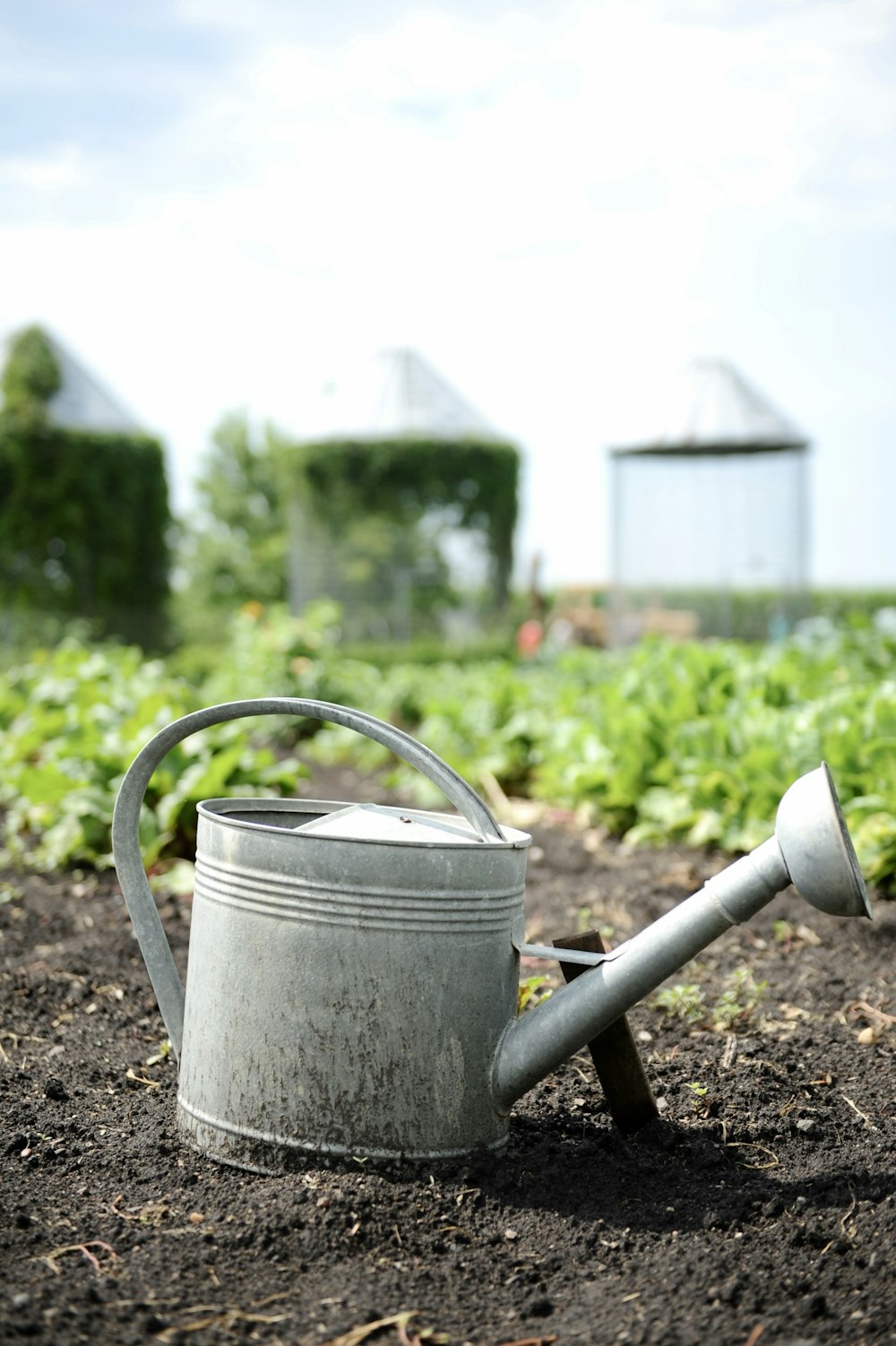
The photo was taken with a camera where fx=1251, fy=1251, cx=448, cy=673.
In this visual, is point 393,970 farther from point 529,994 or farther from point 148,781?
point 529,994

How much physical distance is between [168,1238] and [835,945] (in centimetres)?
222

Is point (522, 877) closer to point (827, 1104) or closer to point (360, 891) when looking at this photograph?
point (360, 891)

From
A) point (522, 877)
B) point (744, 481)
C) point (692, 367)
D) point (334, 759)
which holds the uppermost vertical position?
point (692, 367)

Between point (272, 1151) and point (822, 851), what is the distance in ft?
3.15

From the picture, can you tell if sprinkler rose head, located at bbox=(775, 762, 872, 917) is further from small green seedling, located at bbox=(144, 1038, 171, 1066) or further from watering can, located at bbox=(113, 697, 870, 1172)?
small green seedling, located at bbox=(144, 1038, 171, 1066)

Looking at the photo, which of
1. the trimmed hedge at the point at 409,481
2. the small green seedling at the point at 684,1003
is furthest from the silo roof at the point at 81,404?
the small green seedling at the point at 684,1003

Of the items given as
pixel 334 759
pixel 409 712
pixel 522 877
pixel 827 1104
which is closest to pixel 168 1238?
pixel 522 877

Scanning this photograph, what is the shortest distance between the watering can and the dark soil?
94 mm

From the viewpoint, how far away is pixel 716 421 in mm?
15828

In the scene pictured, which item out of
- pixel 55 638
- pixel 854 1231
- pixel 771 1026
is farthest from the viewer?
pixel 55 638

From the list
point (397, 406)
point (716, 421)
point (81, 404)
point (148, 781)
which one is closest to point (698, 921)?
point (148, 781)

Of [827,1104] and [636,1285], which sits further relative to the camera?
[827,1104]

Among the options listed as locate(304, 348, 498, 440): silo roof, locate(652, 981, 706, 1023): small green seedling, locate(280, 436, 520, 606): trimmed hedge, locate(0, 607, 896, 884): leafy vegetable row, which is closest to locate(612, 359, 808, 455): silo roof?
locate(280, 436, 520, 606): trimmed hedge

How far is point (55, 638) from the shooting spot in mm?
15219
